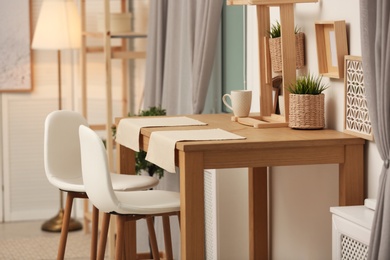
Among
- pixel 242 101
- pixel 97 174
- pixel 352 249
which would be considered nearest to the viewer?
pixel 352 249

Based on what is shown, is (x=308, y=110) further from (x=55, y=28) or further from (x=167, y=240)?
(x=55, y=28)

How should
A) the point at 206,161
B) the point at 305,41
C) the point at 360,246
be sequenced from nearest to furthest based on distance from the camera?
1. the point at 360,246
2. the point at 206,161
3. the point at 305,41

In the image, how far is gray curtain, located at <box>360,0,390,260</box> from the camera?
8.85ft

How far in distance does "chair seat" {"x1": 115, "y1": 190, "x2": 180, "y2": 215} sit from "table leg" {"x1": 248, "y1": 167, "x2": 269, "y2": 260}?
1.74 feet

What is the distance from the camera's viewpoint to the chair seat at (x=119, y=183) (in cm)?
386

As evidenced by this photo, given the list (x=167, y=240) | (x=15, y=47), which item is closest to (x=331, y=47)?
(x=167, y=240)

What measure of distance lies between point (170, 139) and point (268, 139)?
354mm

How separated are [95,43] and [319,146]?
3174 mm

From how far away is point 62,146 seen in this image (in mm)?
4109

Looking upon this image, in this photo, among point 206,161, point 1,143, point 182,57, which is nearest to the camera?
point 206,161

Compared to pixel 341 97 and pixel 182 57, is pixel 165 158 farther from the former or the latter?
pixel 182 57

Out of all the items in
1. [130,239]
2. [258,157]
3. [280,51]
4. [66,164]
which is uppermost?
[280,51]

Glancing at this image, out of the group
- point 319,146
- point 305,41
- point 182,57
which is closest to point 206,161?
point 319,146

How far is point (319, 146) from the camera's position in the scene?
126 inches
